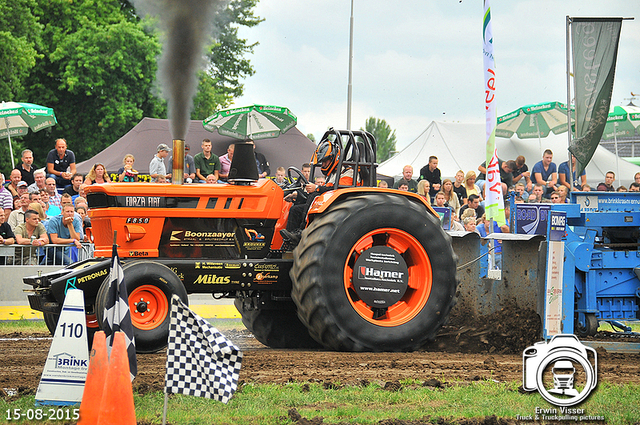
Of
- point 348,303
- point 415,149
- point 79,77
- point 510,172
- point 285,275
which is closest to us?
point 348,303

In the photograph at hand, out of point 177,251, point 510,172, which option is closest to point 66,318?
point 177,251

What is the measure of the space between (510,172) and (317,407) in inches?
453

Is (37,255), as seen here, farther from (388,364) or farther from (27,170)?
(388,364)

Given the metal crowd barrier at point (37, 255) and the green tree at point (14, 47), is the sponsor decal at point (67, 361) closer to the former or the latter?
the metal crowd barrier at point (37, 255)

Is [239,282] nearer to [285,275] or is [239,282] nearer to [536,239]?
[285,275]

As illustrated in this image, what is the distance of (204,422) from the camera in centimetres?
441

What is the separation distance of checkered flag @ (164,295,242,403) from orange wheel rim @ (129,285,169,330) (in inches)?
92.9

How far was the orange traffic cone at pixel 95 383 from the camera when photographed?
4.27m

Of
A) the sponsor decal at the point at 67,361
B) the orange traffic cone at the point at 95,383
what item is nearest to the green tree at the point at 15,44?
the sponsor decal at the point at 67,361

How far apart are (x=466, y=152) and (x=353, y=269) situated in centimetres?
1456

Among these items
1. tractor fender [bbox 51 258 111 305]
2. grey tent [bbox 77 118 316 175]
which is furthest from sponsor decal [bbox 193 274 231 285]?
grey tent [bbox 77 118 316 175]

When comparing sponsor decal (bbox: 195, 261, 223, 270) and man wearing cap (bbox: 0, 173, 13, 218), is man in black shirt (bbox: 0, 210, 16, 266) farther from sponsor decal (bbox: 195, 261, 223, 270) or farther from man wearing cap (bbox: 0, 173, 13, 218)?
sponsor decal (bbox: 195, 261, 223, 270)

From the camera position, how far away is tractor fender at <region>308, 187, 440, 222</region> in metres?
7.00

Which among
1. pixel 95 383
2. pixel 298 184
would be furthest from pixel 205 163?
pixel 95 383
